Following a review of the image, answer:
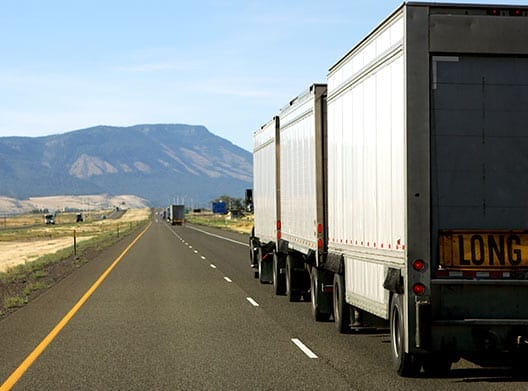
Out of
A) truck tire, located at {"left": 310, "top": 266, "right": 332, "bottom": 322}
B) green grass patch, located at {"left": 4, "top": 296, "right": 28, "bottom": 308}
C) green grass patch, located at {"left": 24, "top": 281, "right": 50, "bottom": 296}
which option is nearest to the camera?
truck tire, located at {"left": 310, "top": 266, "right": 332, "bottom": 322}

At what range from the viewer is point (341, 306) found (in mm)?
13734

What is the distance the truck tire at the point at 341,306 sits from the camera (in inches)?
535

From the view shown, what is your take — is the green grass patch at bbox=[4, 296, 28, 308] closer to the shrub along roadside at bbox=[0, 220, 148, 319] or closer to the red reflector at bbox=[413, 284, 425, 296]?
the shrub along roadside at bbox=[0, 220, 148, 319]

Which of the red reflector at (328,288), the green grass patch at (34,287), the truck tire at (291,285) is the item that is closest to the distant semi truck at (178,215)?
the green grass patch at (34,287)

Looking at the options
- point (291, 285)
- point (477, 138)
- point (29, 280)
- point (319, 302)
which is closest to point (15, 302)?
point (291, 285)

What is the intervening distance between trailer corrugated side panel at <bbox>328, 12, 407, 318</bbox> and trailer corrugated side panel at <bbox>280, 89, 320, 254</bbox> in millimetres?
1408

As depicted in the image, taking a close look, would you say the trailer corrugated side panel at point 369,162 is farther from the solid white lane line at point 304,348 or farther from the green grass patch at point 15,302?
the green grass patch at point 15,302

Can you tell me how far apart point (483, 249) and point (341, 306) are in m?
4.32

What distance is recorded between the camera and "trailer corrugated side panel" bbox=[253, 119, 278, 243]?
2214cm

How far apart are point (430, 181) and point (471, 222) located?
24.4 inches

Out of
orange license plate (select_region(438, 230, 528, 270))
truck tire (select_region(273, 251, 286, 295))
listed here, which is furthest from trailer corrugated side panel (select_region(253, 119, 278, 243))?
orange license plate (select_region(438, 230, 528, 270))

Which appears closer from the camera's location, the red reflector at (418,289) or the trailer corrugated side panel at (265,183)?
the red reflector at (418,289)

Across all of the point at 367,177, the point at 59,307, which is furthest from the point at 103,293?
the point at 367,177

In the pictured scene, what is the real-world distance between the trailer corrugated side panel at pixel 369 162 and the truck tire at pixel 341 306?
0.41 meters
